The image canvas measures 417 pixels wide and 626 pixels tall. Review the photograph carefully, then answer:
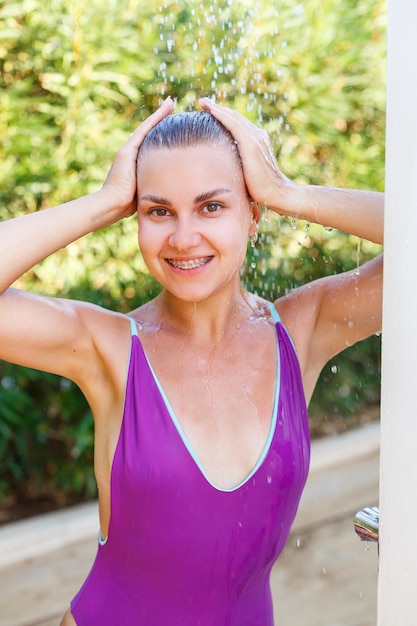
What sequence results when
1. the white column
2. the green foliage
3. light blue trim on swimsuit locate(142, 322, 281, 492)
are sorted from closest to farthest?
the white column < light blue trim on swimsuit locate(142, 322, 281, 492) < the green foliage

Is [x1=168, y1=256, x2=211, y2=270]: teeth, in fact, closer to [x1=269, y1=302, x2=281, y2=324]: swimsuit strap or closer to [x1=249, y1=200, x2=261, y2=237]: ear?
[x1=249, y1=200, x2=261, y2=237]: ear

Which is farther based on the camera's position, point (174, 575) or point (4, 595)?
point (4, 595)

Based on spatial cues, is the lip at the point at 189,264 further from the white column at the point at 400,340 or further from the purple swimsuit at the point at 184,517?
the white column at the point at 400,340

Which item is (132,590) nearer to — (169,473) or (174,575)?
(174,575)

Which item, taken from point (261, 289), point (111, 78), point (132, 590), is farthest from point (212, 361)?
point (111, 78)

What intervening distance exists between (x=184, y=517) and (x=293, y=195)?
634mm

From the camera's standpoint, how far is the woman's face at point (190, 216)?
164 centimetres

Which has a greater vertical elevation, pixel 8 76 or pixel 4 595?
pixel 8 76

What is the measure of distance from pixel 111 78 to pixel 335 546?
7.20 ft

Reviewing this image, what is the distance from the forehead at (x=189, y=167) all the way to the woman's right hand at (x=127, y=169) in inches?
1.3

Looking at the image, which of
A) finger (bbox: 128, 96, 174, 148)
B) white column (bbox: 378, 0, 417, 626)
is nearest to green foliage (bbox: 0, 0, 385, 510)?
finger (bbox: 128, 96, 174, 148)

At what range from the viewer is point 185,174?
1.65 meters

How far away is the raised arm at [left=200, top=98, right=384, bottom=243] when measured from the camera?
171 cm

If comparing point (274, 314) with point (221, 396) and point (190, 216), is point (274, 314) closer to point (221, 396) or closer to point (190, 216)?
point (221, 396)
